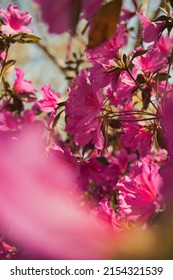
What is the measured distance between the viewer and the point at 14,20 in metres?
1.18

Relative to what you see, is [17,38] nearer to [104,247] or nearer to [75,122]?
[75,122]

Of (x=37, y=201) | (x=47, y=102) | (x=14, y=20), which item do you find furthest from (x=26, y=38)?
(x=37, y=201)

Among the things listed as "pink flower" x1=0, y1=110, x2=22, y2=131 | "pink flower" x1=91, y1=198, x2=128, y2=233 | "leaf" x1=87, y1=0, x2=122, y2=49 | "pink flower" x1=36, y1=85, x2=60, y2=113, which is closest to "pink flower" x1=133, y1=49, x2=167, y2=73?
"pink flower" x1=36, y1=85, x2=60, y2=113

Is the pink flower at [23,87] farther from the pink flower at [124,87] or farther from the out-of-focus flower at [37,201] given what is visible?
the out-of-focus flower at [37,201]

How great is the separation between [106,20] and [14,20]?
0.89 metres

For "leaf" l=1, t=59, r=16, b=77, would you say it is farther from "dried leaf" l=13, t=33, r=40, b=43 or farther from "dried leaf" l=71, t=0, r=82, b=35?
"dried leaf" l=71, t=0, r=82, b=35

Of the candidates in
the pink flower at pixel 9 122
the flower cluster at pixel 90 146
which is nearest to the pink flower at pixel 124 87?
the flower cluster at pixel 90 146

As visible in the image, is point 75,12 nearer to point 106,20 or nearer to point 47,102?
point 106,20

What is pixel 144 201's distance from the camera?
2.84 feet

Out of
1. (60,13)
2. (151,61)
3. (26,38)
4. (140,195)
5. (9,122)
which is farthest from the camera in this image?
(9,122)

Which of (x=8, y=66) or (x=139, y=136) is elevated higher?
(x=8, y=66)

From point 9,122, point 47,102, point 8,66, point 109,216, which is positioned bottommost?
point 109,216

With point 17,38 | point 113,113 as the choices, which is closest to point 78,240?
point 113,113

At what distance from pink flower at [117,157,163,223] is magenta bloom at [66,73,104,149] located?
0.38ft
